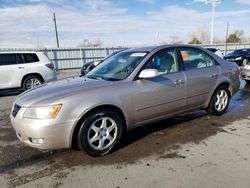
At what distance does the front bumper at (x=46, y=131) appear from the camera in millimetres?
3217

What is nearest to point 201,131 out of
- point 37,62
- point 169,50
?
point 169,50

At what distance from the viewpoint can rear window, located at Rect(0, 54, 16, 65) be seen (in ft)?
29.8

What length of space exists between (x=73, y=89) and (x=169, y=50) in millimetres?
1956

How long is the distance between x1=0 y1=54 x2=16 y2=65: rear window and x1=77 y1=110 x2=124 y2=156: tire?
6.95 m

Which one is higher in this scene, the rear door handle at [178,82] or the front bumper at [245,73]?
the rear door handle at [178,82]

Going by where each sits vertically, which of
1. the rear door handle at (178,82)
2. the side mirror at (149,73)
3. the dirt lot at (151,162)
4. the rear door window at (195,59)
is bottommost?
the dirt lot at (151,162)

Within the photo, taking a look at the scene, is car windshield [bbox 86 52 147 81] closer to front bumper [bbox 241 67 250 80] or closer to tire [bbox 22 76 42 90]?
tire [bbox 22 76 42 90]

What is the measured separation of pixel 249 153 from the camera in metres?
3.60

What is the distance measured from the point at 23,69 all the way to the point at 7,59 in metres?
0.66

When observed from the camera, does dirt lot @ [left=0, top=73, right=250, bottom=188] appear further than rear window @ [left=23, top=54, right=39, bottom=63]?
No

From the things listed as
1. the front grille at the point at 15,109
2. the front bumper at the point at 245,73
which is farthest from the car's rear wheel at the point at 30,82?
the front bumper at the point at 245,73

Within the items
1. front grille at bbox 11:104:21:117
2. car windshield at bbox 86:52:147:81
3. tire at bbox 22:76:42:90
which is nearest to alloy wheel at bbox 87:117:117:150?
car windshield at bbox 86:52:147:81

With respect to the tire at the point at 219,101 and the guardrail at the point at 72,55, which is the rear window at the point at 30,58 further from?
the guardrail at the point at 72,55

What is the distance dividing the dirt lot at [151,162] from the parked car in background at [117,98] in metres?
0.31
